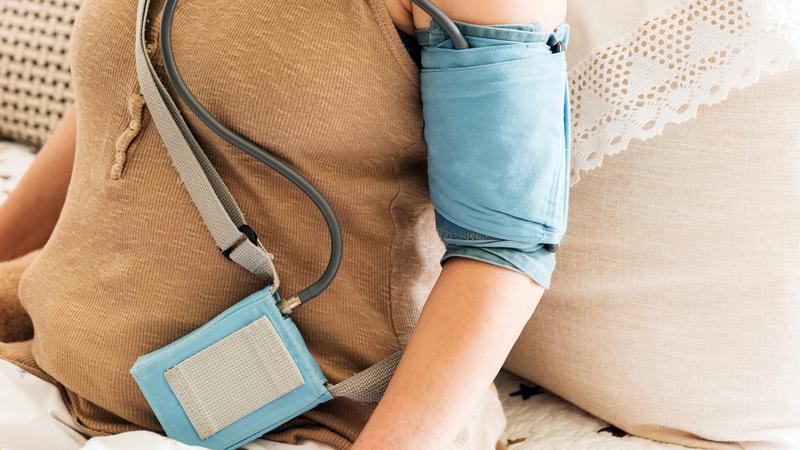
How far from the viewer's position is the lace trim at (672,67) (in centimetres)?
64

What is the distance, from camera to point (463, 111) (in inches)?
21.6

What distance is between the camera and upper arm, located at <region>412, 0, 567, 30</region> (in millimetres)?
538

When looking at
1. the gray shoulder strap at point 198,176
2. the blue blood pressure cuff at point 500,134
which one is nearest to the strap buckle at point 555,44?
the blue blood pressure cuff at point 500,134

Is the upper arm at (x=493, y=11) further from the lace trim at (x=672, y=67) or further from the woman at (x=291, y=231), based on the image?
the lace trim at (x=672, y=67)

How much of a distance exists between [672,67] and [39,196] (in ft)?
2.35

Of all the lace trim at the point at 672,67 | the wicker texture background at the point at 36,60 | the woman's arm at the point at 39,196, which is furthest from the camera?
the wicker texture background at the point at 36,60

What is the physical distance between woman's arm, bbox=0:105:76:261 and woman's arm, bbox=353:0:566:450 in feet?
1.77

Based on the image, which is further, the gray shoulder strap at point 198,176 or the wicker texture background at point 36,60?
the wicker texture background at point 36,60

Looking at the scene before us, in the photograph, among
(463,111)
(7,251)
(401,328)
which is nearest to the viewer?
(463,111)

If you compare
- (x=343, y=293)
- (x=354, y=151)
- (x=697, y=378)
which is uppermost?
(x=354, y=151)

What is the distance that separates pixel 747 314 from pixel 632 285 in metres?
0.10

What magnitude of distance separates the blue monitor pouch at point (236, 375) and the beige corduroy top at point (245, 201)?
0.09 ft

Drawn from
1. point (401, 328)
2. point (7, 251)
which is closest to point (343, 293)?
point (401, 328)

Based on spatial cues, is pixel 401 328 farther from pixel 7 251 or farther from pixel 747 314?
pixel 7 251
